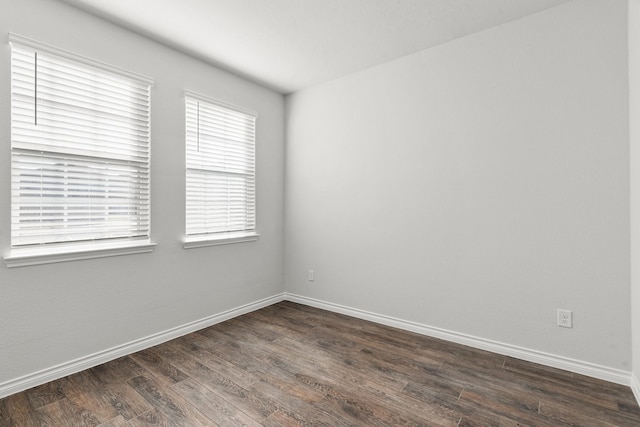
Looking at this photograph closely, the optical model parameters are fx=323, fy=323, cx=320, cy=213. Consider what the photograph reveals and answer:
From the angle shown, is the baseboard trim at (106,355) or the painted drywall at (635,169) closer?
the painted drywall at (635,169)

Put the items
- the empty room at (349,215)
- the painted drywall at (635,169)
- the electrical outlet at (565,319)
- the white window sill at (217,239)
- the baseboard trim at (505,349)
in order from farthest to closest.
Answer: the white window sill at (217,239), the electrical outlet at (565,319), the baseboard trim at (505,349), the empty room at (349,215), the painted drywall at (635,169)

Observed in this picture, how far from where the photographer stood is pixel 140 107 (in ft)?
9.04

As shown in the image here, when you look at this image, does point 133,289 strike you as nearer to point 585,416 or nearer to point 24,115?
point 24,115

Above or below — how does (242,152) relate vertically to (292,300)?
above

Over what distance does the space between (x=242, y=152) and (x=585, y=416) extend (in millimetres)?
3553

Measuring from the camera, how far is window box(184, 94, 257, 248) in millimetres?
3180

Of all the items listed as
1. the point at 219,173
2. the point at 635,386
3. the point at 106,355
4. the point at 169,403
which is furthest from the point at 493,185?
the point at 106,355

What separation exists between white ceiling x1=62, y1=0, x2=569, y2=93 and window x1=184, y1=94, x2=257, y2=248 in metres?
0.55

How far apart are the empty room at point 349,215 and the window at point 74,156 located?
0.01 meters

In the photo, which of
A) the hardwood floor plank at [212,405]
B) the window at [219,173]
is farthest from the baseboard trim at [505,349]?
the hardwood floor plank at [212,405]

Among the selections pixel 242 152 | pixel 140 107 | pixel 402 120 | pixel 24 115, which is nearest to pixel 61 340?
pixel 24 115

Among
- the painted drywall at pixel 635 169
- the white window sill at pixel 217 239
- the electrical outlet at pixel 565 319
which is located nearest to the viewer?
the painted drywall at pixel 635 169

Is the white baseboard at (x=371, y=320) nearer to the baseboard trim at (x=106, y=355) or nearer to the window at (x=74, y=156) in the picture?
the baseboard trim at (x=106, y=355)

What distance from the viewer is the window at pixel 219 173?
3180 mm
